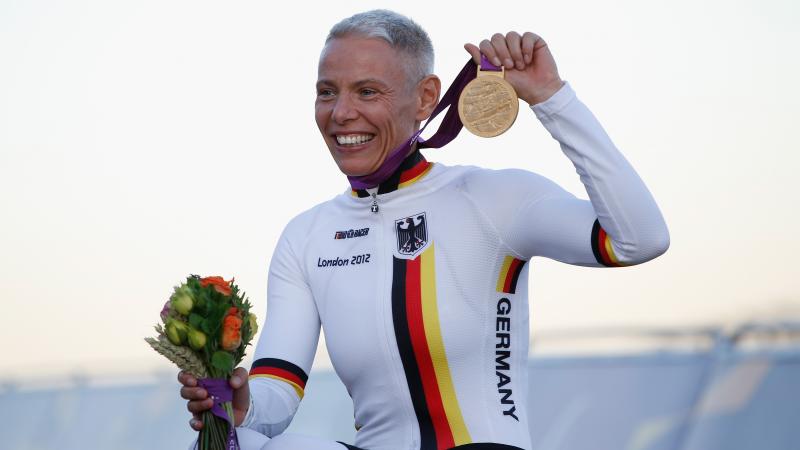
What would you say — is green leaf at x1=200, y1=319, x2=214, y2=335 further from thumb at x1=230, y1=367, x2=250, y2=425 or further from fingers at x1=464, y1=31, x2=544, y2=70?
fingers at x1=464, y1=31, x2=544, y2=70

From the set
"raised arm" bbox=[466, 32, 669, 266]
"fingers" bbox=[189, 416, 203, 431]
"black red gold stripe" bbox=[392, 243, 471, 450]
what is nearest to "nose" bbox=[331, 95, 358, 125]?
→ "raised arm" bbox=[466, 32, 669, 266]

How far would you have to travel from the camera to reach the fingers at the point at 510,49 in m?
3.82

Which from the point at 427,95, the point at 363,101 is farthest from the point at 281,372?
the point at 427,95

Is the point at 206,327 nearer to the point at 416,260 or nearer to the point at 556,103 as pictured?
the point at 416,260

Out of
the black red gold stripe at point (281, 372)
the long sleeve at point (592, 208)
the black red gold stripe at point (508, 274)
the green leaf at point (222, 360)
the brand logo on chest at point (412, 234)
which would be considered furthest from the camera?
the black red gold stripe at point (281, 372)

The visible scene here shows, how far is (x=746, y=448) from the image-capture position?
20.2 feet

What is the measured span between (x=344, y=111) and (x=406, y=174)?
329 millimetres

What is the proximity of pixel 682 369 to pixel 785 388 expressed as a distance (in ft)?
1.88

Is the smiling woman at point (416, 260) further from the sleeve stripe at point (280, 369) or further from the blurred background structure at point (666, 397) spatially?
the blurred background structure at point (666, 397)

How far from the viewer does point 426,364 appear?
4.15m

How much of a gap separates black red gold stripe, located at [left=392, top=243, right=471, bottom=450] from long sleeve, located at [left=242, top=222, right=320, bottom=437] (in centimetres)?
48

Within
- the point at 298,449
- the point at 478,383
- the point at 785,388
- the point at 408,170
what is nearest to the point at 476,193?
the point at 408,170

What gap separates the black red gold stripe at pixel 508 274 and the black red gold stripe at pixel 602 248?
44cm

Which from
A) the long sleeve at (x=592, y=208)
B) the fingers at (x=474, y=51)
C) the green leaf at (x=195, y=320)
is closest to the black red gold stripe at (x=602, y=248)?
the long sleeve at (x=592, y=208)
